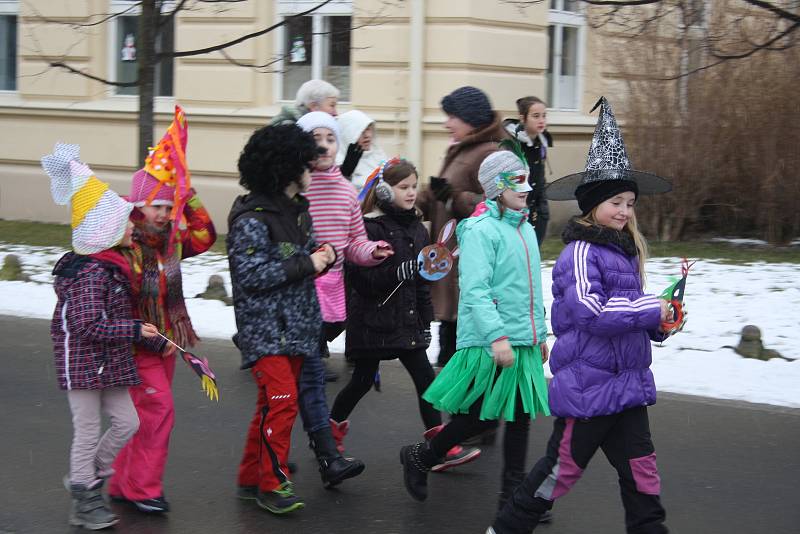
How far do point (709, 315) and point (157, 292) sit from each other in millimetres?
5354

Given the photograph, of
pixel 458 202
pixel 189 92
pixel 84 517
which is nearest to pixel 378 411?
pixel 458 202

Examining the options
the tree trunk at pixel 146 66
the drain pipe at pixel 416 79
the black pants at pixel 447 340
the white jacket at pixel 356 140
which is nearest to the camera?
the black pants at pixel 447 340

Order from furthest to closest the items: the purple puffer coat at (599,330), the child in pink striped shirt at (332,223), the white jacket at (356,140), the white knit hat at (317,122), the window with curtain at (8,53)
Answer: the window with curtain at (8,53)
the white jacket at (356,140)
the white knit hat at (317,122)
the child in pink striped shirt at (332,223)
the purple puffer coat at (599,330)

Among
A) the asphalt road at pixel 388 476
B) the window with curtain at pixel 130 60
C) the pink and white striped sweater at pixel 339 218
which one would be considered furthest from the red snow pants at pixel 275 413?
the window with curtain at pixel 130 60

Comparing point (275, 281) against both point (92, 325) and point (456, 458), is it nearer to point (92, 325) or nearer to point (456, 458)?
point (92, 325)

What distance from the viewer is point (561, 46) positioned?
1434 centimetres

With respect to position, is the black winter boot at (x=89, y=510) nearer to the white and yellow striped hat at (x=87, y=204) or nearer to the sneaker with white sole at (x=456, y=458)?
the white and yellow striped hat at (x=87, y=204)

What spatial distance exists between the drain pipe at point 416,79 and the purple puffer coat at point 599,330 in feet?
28.1

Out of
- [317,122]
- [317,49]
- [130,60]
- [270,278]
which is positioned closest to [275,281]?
[270,278]

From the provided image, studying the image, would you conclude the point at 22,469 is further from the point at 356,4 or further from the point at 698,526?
the point at 356,4

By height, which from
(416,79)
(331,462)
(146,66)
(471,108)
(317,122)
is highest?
(416,79)

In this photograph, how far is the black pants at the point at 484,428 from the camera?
15.7ft

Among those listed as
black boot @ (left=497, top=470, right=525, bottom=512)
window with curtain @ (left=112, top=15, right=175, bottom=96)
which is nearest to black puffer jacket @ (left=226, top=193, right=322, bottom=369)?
black boot @ (left=497, top=470, right=525, bottom=512)

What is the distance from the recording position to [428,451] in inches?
197
